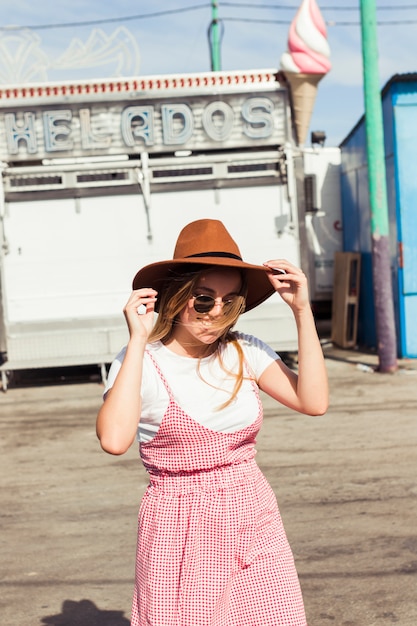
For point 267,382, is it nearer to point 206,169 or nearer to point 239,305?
point 239,305

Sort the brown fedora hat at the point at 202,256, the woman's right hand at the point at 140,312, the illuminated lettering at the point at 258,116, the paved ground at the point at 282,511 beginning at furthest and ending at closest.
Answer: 1. the illuminated lettering at the point at 258,116
2. the paved ground at the point at 282,511
3. the brown fedora hat at the point at 202,256
4. the woman's right hand at the point at 140,312

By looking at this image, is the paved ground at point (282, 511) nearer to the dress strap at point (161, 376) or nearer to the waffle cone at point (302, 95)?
the dress strap at point (161, 376)

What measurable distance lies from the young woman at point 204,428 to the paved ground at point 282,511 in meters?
2.19

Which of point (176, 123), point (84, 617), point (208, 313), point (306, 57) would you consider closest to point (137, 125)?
point (176, 123)

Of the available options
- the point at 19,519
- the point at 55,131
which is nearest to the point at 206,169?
the point at 55,131

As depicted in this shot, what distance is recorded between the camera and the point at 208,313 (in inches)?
124

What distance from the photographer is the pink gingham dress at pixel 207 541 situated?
2.99 m

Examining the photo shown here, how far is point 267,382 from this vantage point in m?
3.31

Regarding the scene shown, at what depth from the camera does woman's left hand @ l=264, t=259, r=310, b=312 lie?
321 centimetres

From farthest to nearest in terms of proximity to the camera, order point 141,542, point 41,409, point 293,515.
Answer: point 41,409 < point 293,515 < point 141,542

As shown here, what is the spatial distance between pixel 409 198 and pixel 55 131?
5786 mm

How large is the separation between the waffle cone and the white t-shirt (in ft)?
38.3

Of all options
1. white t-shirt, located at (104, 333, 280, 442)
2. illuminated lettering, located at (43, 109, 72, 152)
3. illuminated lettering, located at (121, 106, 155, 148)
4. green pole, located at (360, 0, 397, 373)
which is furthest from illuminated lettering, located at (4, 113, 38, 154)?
white t-shirt, located at (104, 333, 280, 442)

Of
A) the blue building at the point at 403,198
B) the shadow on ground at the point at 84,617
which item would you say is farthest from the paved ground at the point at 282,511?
the blue building at the point at 403,198
